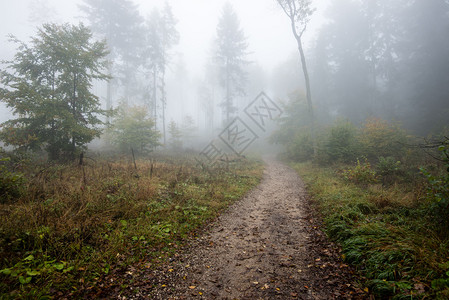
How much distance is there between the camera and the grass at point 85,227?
2.83m

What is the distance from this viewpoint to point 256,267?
356 cm

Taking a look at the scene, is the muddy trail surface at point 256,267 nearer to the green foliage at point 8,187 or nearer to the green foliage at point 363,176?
the green foliage at point 363,176

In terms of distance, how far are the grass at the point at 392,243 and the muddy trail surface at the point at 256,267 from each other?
1.18ft

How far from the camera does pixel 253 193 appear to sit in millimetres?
8414

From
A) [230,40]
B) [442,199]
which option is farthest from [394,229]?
[230,40]

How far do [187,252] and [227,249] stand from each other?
932 millimetres

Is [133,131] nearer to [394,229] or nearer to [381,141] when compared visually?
[394,229]

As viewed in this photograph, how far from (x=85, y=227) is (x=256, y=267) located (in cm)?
383

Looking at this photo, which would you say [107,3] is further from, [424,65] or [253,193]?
[424,65]

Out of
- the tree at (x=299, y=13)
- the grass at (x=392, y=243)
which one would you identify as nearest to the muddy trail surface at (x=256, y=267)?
the grass at (x=392, y=243)

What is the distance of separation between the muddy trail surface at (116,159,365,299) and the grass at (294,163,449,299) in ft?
1.18

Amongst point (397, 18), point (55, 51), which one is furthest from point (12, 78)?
point (397, 18)

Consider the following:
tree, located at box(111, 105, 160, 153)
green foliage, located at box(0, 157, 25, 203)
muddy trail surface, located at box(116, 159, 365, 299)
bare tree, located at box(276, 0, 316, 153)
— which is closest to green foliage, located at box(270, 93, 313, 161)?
bare tree, located at box(276, 0, 316, 153)

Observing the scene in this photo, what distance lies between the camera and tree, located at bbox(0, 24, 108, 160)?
827cm
